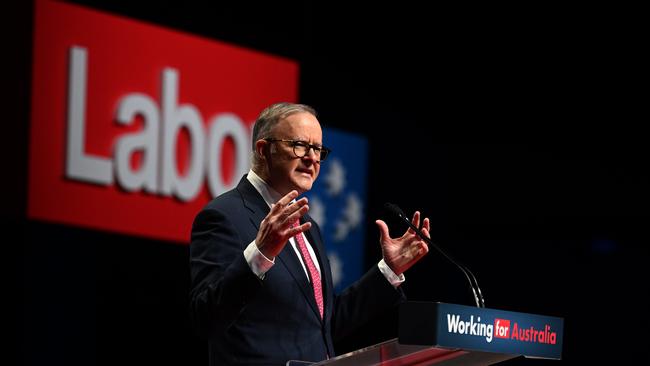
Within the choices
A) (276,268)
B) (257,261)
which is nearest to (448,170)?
(276,268)

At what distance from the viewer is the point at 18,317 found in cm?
475

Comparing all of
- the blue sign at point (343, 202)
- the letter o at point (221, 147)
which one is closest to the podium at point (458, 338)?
the letter o at point (221, 147)

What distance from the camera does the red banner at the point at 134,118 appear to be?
480cm

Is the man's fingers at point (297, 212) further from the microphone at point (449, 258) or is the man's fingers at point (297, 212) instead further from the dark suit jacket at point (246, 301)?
the microphone at point (449, 258)

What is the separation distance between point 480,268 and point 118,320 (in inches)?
80.1

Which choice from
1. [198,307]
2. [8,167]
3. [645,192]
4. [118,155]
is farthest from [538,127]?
[198,307]

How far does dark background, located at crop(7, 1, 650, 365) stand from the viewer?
4.94m

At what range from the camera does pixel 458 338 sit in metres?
2.08

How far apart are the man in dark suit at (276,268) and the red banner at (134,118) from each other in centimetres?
224

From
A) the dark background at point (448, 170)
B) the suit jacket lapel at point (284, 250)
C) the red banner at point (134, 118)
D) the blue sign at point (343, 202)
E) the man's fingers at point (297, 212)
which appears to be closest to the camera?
the man's fingers at point (297, 212)

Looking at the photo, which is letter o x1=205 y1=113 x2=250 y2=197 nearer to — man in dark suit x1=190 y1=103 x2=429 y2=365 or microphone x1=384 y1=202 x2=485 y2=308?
man in dark suit x1=190 y1=103 x2=429 y2=365

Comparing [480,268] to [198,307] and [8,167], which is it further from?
[198,307]

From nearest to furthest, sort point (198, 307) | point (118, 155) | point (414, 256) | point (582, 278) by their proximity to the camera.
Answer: point (198, 307), point (414, 256), point (118, 155), point (582, 278)

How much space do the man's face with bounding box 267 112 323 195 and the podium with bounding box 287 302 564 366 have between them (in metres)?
0.58
